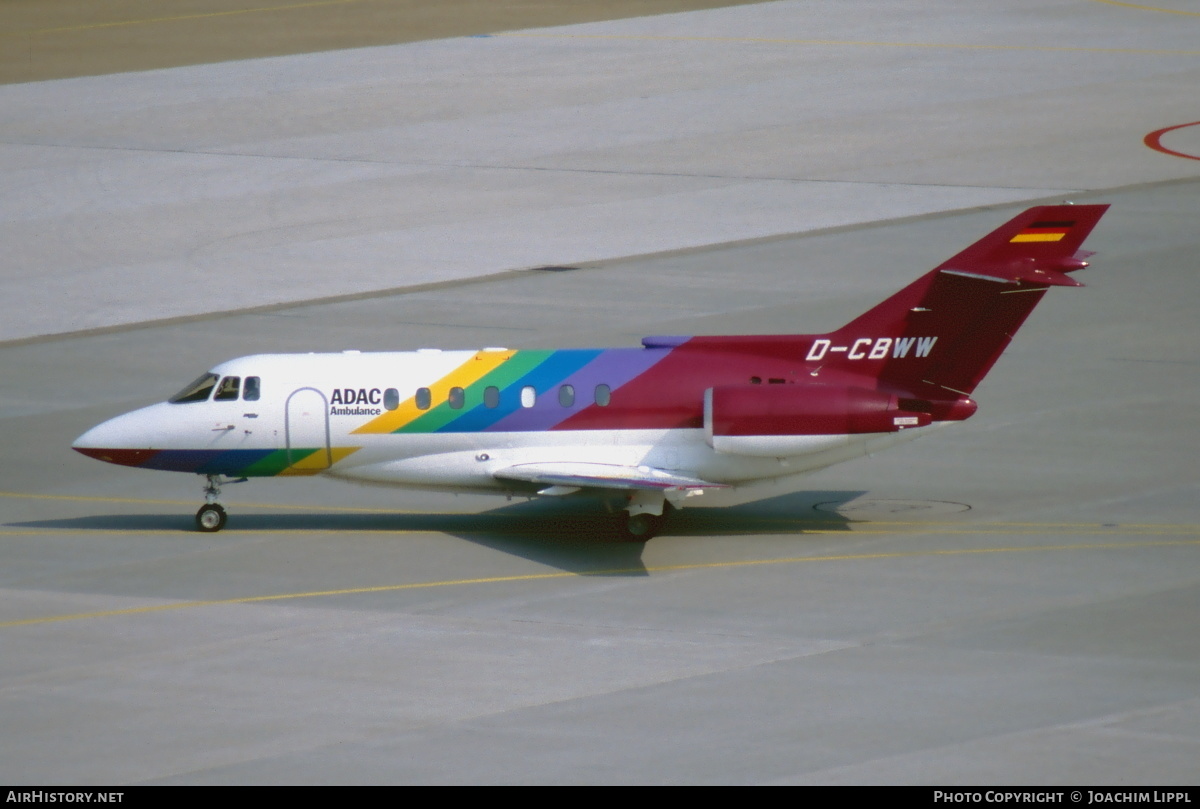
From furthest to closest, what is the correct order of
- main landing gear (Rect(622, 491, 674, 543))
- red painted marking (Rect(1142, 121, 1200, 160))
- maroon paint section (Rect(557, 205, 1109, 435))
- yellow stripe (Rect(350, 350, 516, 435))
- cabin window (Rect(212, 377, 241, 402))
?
red painted marking (Rect(1142, 121, 1200, 160)) → cabin window (Rect(212, 377, 241, 402)) → yellow stripe (Rect(350, 350, 516, 435)) → main landing gear (Rect(622, 491, 674, 543)) → maroon paint section (Rect(557, 205, 1109, 435))

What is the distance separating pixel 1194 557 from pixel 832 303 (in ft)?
55.8

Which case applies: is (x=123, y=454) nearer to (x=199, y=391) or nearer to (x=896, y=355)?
(x=199, y=391)

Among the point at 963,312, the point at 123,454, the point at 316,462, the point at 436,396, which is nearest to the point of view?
the point at 963,312

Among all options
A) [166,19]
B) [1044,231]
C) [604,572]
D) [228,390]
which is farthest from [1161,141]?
[166,19]

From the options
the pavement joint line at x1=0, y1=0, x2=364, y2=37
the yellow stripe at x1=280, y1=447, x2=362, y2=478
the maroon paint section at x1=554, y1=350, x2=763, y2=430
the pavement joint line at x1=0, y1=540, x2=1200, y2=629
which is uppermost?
the pavement joint line at x1=0, y1=0, x2=364, y2=37

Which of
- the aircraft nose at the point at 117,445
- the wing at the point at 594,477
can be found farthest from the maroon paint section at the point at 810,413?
the aircraft nose at the point at 117,445

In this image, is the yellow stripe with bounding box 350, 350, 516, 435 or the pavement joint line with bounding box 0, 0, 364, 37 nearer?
the yellow stripe with bounding box 350, 350, 516, 435

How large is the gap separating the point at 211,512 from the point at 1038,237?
1407 cm

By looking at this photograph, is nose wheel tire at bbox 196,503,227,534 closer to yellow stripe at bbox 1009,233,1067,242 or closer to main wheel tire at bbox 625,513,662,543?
main wheel tire at bbox 625,513,662,543

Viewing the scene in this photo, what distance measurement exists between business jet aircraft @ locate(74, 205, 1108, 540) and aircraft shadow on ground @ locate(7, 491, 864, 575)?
0.79 m

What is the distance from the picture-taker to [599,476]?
29.0 meters

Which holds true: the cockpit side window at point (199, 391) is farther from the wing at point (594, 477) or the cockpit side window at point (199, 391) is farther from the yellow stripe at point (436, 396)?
the wing at point (594, 477)

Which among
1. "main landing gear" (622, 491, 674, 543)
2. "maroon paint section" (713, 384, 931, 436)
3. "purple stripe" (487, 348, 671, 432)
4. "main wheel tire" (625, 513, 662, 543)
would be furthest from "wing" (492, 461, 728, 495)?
"maroon paint section" (713, 384, 931, 436)

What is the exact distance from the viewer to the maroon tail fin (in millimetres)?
28859
